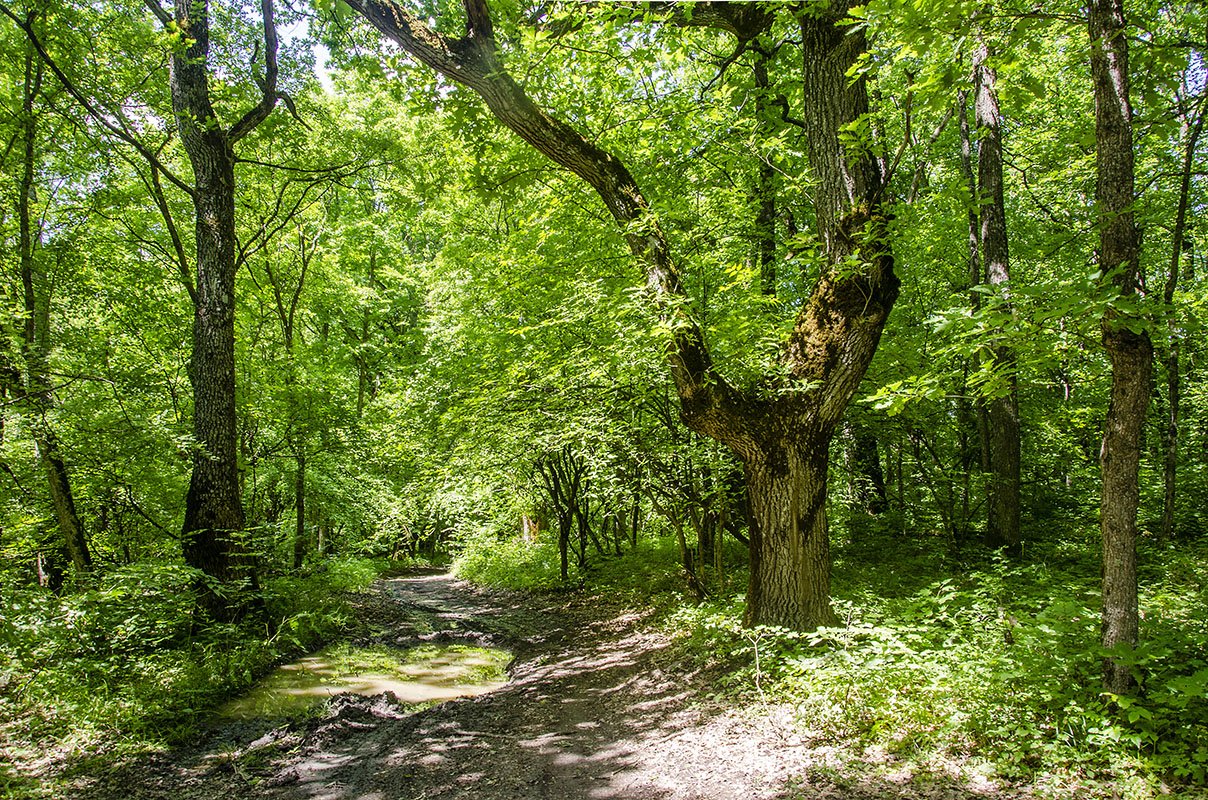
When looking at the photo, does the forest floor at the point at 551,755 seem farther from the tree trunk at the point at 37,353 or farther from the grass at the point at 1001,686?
the tree trunk at the point at 37,353

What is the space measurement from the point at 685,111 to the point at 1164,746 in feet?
19.6

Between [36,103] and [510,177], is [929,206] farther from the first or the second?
[36,103]

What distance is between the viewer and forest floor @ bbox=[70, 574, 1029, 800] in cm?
346

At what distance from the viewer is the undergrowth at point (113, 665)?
456 centimetres

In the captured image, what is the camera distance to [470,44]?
5.07 m

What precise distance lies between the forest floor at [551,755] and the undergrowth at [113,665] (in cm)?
45

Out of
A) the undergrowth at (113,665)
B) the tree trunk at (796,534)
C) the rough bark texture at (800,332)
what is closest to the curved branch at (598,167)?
the rough bark texture at (800,332)

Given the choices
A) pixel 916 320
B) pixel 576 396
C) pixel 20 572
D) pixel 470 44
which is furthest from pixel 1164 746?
pixel 20 572

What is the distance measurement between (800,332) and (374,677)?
628 centimetres

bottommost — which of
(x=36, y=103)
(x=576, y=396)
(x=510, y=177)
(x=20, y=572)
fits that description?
(x=20, y=572)

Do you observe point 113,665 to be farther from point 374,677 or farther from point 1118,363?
point 1118,363

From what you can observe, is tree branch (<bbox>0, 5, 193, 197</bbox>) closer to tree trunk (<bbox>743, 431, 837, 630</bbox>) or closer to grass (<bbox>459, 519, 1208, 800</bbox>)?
tree trunk (<bbox>743, 431, 837, 630</bbox>)

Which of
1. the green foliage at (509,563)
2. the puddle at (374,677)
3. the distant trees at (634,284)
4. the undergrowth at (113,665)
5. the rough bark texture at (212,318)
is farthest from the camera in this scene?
the green foliage at (509,563)

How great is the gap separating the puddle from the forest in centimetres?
35
